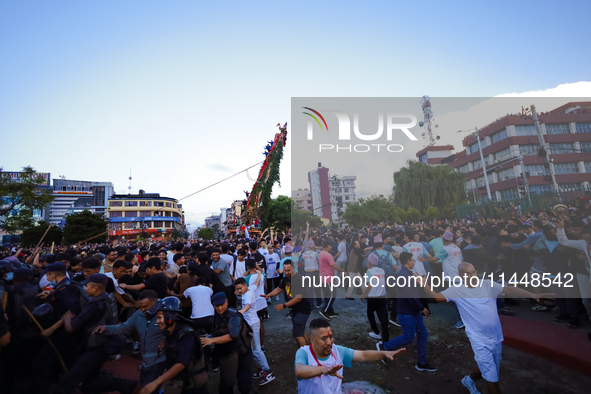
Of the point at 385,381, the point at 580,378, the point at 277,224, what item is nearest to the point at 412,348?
the point at 385,381

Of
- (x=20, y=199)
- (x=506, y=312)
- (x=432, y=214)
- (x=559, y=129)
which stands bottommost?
(x=506, y=312)

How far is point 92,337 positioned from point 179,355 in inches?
53.9

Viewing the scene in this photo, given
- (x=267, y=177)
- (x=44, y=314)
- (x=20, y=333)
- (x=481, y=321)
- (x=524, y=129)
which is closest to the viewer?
(x=481, y=321)

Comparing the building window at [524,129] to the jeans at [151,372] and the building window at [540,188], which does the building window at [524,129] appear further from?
the jeans at [151,372]

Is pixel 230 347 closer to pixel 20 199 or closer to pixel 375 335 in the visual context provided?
pixel 375 335

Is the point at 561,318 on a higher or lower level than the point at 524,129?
lower

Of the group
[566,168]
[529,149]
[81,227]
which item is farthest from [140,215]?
[566,168]

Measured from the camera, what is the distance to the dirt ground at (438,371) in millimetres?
3982

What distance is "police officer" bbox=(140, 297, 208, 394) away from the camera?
2.79 metres

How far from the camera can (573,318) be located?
539 centimetres

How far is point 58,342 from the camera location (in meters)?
3.78

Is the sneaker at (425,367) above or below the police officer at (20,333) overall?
below

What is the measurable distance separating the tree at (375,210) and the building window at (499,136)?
13.2 ft

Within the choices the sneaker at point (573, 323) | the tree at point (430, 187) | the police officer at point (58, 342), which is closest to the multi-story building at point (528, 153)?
the tree at point (430, 187)
